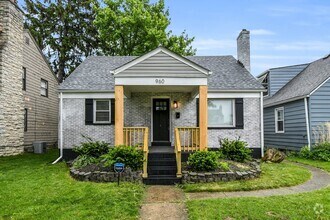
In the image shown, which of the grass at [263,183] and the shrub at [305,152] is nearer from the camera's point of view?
the grass at [263,183]

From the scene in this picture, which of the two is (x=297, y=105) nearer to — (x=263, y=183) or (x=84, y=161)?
(x=263, y=183)

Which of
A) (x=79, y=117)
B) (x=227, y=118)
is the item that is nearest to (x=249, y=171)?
(x=227, y=118)

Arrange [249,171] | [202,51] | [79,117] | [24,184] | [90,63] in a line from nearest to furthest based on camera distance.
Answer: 1. [24,184]
2. [249,171]
3. [79,117]
4. [90,63]
5. [202,51]

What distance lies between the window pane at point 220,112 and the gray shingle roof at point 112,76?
0.67 m

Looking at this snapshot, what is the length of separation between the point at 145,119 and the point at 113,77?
2539 millimetres

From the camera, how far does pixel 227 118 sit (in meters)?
12.5

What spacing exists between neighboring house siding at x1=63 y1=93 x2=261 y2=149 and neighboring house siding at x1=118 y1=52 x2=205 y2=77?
2811 millimetres

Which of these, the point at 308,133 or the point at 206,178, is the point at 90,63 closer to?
the point at 206,178

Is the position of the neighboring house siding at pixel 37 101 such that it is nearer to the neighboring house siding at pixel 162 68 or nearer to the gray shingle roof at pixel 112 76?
the gray shingle roof at pixel 112 76

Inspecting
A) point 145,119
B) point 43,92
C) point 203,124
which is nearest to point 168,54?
point 203,124

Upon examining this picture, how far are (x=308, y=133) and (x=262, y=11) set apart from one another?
25.1 ft

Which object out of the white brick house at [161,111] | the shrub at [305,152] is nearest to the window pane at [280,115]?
the shrub at [305,152]

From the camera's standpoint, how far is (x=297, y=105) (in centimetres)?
1434

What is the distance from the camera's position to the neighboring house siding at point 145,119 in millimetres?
12188
